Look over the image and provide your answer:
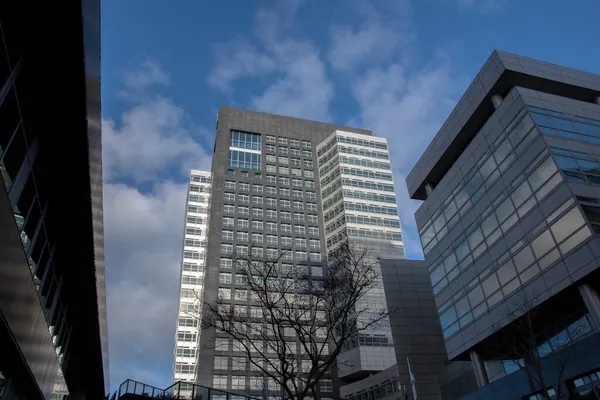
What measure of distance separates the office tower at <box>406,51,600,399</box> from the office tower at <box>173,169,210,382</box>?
156 feet

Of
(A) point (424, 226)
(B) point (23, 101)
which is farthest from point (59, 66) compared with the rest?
(A) point (424, 226)

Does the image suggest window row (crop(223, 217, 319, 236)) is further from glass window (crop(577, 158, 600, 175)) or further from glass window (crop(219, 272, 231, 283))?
glass window (crop(577, 158, 600, 175))

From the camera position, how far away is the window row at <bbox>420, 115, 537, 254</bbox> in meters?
31.8

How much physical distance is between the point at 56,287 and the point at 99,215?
538cm

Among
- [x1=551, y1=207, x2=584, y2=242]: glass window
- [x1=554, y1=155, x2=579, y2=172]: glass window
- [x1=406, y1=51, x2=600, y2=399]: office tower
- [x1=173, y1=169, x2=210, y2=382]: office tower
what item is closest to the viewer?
[x1=551, y1=207, x2=584, y2=242]: glass window

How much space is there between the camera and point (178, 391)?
24.3 metres

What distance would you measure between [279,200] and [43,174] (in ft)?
261

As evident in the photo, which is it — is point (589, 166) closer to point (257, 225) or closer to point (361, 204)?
point (361, 204)

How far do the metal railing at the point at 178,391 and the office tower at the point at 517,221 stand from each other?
56.1 feet

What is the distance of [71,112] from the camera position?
46.2 feet

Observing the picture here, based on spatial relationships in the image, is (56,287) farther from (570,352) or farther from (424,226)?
(424,226)

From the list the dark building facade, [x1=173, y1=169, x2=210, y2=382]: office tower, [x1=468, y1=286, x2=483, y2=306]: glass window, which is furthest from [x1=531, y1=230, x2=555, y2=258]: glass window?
[x1=173, y1=169, x2=210, y2=382]: office tower

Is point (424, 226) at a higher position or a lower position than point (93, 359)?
higher

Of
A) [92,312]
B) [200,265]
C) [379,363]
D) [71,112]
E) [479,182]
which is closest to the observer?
[71,112]
